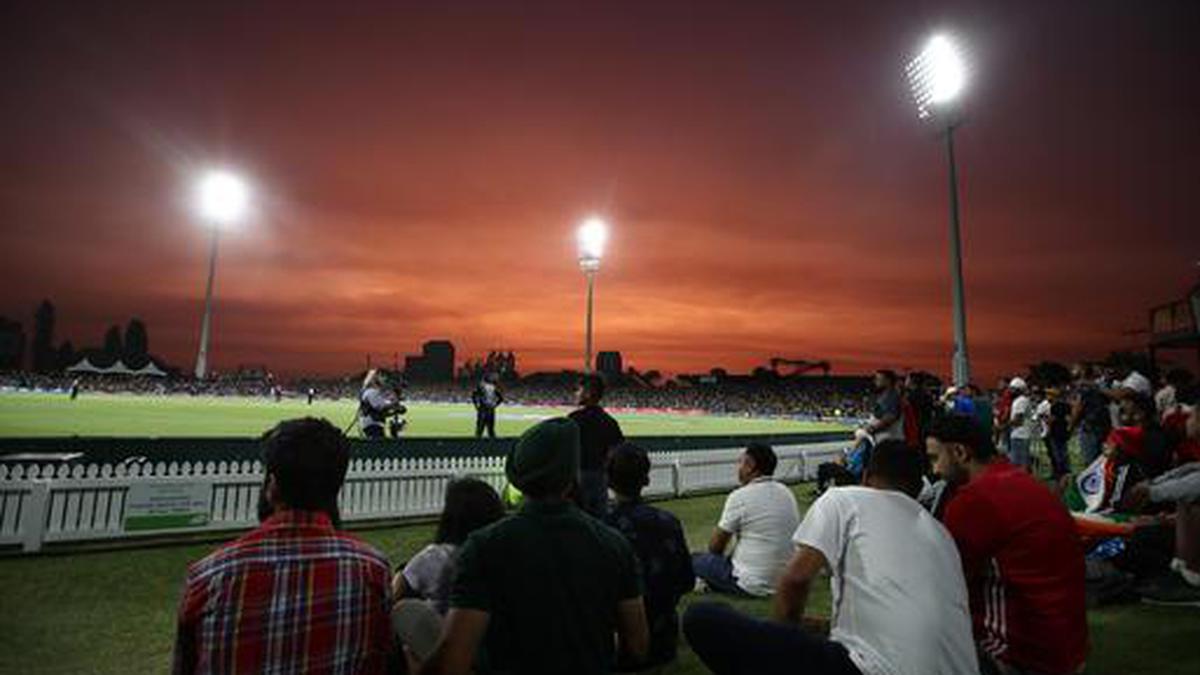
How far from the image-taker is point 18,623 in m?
5.63

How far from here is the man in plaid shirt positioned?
82.4 inches

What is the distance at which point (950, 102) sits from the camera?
492 inches

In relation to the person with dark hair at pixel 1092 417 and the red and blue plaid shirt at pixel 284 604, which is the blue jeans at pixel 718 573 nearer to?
the red and blue plaid shirt at pixel 284 604

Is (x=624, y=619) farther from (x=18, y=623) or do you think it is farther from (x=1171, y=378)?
(x=1171, y=378)

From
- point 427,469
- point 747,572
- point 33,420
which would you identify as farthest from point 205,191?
point 747,572

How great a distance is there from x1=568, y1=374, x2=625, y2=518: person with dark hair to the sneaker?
17.9ft

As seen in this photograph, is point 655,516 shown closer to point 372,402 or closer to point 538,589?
point 538,589

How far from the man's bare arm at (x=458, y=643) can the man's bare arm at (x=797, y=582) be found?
1290mm

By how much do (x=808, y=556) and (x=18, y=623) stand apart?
22.0 feet

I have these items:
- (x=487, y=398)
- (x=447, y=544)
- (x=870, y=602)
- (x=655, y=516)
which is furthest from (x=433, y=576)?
(x=487, y=398)

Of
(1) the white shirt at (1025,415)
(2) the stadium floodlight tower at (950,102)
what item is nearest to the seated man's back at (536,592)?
(2) the stadium floodlight tower at (950,102)

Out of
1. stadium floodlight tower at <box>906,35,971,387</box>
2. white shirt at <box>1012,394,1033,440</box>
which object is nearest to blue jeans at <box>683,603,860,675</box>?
stadium floodlight tower at <box>906,35,971,387</box>

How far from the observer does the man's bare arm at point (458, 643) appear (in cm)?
235

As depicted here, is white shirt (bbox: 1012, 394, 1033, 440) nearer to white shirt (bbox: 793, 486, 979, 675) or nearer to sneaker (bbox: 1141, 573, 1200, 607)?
sneaker (bbox: 1141, 573, 1200, 607)
